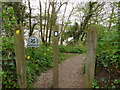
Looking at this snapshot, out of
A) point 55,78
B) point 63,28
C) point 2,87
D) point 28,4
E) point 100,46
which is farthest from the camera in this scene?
point 63,28

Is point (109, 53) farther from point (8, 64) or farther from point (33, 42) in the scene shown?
point (8, 64)

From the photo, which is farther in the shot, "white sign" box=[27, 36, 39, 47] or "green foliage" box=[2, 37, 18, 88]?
"white sign" box=[27, 36, 39, 47]

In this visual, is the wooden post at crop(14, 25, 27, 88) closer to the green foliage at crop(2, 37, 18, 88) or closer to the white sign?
the green foliage at crop(2, 37, 18, 88)

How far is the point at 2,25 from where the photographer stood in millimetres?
2783

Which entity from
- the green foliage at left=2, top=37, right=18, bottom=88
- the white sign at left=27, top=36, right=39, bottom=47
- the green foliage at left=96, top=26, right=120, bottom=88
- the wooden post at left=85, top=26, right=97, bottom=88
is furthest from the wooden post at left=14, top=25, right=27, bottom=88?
the green foliage at left=96, top=26, right=120, bottom=88

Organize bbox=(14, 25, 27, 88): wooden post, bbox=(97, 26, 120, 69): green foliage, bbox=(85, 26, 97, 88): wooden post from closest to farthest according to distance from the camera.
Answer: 1. bbox=(14, 25, 27, 88): wooden post
2. bbox=(85, 26, 97, 88): wooden post
3. bbox=(97, 26, 120, 69): green foliage

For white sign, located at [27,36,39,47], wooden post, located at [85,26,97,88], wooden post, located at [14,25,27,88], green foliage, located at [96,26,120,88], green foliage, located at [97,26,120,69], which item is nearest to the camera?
wooden post, located at [14,25,27,88]

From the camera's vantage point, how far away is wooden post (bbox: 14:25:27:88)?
2.15 meters

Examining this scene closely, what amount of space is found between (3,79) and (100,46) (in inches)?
111

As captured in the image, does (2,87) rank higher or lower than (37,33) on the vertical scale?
lower

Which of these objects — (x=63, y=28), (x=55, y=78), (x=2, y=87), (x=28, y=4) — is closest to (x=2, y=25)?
(x=2, y=87)

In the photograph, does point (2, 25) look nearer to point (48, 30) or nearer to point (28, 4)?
point (28, 4)

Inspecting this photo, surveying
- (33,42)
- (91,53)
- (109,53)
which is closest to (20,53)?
(33,42)

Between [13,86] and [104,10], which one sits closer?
[13,86]
